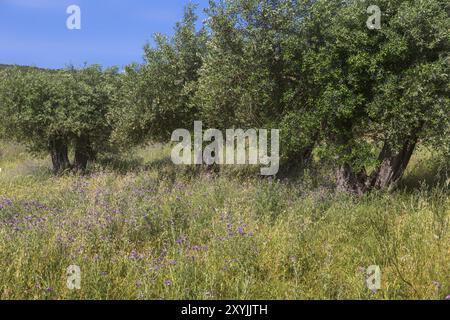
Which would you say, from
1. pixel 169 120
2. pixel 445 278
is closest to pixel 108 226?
pixel 445 278

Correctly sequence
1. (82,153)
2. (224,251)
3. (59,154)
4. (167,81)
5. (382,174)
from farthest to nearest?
(82,153) → (59,154) → (167,81) → (382,174) → (224,251)

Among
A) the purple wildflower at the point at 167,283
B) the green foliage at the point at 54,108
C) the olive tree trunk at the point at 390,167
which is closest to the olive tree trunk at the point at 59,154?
the green foliage at the point at 54,108

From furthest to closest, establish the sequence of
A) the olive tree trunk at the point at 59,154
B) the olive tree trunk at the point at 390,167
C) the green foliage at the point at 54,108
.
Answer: the olive tree trunk at the point at 59,154, the green foliage at the point at 54,108, the olive tree trunk at the point at 390,167

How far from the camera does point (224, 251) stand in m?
6.05

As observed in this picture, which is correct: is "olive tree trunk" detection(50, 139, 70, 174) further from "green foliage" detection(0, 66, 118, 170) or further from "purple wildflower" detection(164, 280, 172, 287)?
"purple wildflower" detection(164, 280, 172, 287)

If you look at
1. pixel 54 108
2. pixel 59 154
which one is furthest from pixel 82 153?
pixel 54 108

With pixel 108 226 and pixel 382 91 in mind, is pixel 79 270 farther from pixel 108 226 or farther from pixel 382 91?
pixel 382 91

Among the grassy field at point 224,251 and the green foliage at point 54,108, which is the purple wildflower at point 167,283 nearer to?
the grassy field at point 224,251

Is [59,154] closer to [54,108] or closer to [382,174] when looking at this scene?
[54,108]

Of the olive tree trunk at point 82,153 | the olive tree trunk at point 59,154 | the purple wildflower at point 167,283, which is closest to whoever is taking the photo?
the purple wildflower at point 167,283

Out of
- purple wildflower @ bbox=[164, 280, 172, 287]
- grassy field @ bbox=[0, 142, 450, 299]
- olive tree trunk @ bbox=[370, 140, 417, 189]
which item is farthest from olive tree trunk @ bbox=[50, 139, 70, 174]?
purple wildflower @ bbox=[164, 280, 172, 287]

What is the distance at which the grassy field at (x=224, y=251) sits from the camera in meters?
5.20
